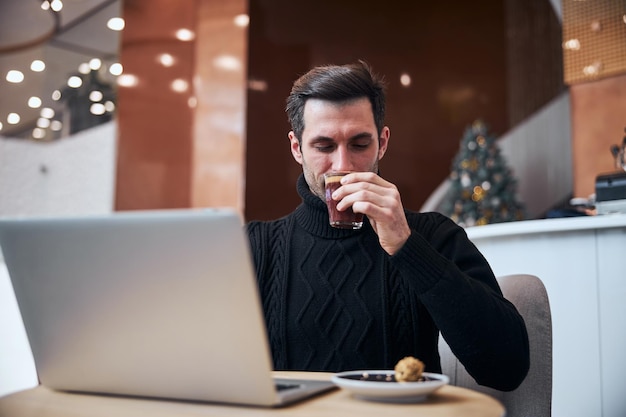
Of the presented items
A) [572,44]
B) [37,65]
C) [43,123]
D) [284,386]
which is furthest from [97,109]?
[284,386]

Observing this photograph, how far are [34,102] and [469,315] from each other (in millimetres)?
4348

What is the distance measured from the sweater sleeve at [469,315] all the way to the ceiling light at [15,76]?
4.26 meters

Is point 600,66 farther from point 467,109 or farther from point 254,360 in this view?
point 254,360

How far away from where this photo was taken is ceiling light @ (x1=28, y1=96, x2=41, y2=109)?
4727 mm

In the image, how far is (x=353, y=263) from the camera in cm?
151

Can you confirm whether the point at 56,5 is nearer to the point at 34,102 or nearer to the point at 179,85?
the point at 34,102

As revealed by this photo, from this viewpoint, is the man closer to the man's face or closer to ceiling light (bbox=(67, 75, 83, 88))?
the man's face

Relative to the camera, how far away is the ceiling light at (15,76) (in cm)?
463

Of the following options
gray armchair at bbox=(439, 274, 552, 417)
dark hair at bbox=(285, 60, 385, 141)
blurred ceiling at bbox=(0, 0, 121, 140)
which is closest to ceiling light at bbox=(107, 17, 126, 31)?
blurred ceiling at bbox=(0, 0, 121, 140)

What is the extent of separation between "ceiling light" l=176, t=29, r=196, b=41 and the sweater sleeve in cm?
478

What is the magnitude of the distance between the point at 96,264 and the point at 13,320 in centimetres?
159

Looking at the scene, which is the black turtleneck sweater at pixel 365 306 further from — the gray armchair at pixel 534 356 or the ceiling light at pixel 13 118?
the ceiling light at pixel 13 118

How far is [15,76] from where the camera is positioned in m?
4.65

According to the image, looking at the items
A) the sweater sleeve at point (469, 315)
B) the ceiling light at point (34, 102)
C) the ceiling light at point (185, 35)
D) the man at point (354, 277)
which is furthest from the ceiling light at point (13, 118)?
the sweater sleeve at point (469, 315)
